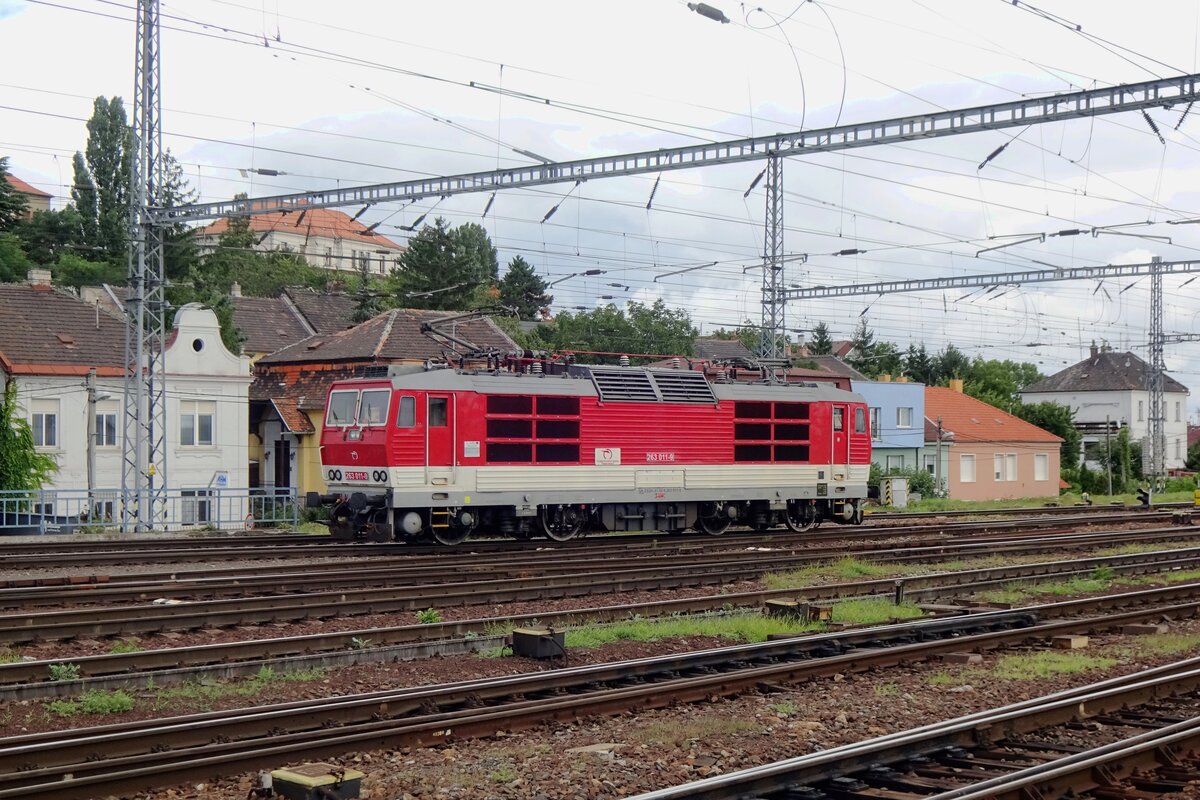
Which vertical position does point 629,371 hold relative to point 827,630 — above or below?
above

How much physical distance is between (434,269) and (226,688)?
59.5 m

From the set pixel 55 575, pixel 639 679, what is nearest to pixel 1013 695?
pixel 639 679

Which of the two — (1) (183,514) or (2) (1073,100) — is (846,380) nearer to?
(2) (1073,100)

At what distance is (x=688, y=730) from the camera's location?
30.9 feet

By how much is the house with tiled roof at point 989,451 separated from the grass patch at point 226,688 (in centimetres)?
4964

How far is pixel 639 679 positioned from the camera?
11203mm

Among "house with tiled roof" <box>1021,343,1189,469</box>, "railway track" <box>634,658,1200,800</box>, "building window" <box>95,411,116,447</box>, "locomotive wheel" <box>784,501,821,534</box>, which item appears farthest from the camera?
"house with tiled roof" <box>1021,343,1189,469</box>

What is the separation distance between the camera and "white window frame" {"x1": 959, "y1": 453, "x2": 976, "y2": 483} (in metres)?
59.2

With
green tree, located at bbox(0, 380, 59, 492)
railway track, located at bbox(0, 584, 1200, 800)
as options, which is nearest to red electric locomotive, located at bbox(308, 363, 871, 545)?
railway track, located at bbox(0, 584, 1200, 800)

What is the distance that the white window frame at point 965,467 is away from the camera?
194ft

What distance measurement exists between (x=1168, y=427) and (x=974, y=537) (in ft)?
250

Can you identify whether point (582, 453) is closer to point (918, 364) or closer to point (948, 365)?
point (918, 364)

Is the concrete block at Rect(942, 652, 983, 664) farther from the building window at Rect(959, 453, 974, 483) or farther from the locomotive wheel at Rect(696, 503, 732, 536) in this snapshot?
the building window at Rect(959, 453, 974, 483)

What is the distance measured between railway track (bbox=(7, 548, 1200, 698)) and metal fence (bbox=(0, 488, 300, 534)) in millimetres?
14477
